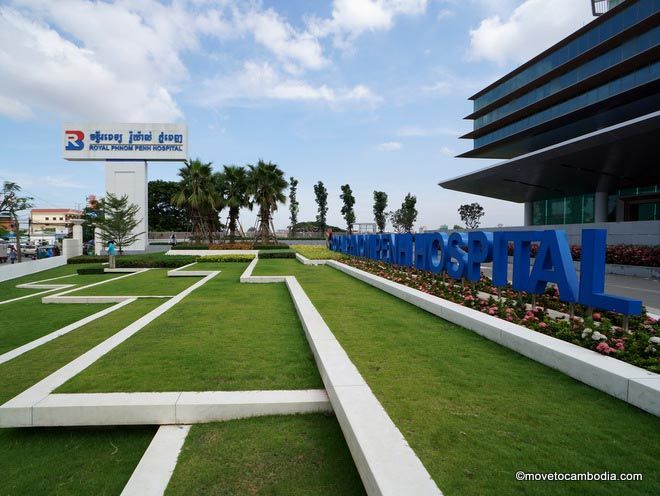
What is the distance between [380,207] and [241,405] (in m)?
64.3

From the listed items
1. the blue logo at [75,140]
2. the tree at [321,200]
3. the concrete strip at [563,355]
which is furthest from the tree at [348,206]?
the concrete strip at [563,355]

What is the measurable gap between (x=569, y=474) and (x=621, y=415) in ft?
4.25

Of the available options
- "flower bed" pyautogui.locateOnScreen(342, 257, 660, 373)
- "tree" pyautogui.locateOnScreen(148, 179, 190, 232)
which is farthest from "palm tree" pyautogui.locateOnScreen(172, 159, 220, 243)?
"flower bed" pyautogui.locateOnScreen(342, 257, 660, 373)

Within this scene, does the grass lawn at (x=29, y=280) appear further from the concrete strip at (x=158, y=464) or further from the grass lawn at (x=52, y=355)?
the concrete strip at (x=158, y=464)

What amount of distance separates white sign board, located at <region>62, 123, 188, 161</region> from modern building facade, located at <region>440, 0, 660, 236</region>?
28982 millimetres

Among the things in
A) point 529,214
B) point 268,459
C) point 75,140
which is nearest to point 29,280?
point 268,459

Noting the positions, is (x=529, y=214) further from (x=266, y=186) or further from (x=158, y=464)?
(x=158, y=464)

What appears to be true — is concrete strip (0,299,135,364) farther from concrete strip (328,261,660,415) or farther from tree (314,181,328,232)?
tree (314,181,328,232)

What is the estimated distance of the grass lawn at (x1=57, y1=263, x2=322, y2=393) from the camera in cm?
469

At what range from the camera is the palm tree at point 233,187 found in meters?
43.2

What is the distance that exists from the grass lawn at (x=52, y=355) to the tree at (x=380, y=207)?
59.2 m

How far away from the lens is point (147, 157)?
133 feet

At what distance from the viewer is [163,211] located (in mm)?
73750

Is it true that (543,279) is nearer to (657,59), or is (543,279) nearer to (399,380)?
(399,380)
